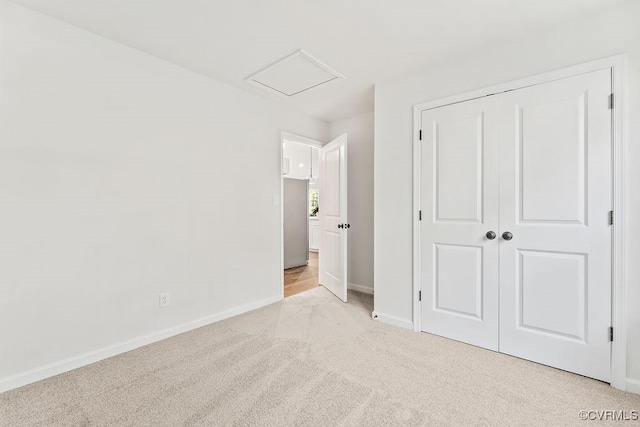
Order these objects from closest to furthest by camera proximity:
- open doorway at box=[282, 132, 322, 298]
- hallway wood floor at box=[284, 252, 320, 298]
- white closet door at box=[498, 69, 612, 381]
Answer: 1. white closet door at box=[498, 69, 612, 381]
2. hallway wood floor at box=[284, 252, 320, 298]
3. open doorway at box=[282, 132, 322, 298]

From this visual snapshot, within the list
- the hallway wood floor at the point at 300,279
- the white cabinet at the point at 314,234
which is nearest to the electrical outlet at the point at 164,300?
the hallway wood floor at the point at 300,279

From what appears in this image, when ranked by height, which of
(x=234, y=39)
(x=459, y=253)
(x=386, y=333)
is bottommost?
(x=386, y=333)

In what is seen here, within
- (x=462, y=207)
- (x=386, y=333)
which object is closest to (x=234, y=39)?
(x=462, y=207)

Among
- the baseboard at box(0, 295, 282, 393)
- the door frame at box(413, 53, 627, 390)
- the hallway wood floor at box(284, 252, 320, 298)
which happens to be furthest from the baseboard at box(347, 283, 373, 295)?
the door frame at box(413, 53, 627, 390)

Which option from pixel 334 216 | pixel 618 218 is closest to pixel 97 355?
pixel 334 216

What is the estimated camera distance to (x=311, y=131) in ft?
13.0

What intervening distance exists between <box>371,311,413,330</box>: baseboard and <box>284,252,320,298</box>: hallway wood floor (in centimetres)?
131

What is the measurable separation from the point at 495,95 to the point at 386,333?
2.22m

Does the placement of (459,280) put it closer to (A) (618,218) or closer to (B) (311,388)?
(A) (618,218)

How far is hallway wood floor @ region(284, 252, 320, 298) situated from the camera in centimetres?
400

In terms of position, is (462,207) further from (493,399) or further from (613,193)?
(493,399)

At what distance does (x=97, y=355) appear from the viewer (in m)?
2.08

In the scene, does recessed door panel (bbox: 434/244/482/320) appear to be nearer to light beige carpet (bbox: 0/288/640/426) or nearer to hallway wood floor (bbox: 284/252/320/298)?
light beige carpet (bbox: 0/288/640/426)

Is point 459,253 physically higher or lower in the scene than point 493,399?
higher
